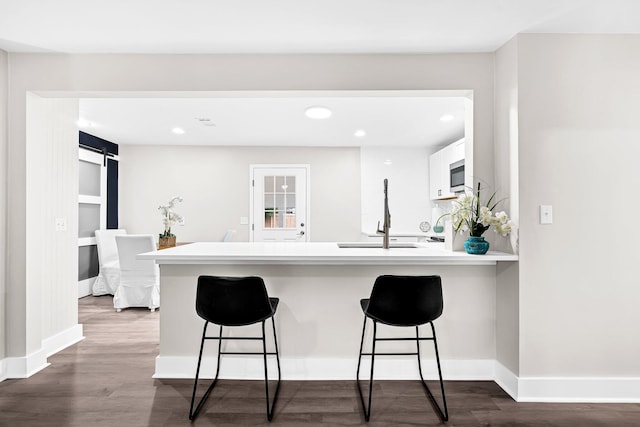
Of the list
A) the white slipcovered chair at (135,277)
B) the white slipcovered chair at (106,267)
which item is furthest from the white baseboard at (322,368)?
the white slipcovered chair at (106,267)

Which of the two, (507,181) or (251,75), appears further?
(251,75)

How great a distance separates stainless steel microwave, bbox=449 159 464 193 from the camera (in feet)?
15.3

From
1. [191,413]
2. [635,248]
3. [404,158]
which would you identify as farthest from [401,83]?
[404,158]

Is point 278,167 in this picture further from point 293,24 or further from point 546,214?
point 546,214

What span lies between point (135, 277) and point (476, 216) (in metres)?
3.74

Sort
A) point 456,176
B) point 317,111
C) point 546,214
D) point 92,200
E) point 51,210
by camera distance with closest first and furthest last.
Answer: point 546,214 → point 51,210 → point 317,111 → point 456,176 → point 92,200

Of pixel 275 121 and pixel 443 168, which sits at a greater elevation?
pixel 275 121

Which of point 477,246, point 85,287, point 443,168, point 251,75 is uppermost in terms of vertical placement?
point 251,75

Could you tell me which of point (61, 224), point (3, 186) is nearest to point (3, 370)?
point (61, 224)

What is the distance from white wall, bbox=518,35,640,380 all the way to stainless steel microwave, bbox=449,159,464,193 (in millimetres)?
2247

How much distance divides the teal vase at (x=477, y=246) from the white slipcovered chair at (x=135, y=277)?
3408 mm

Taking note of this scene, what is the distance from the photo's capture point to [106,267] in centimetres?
498

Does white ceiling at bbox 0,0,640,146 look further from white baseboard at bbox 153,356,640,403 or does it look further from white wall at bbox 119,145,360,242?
white wall at bbox 119,145,360,242

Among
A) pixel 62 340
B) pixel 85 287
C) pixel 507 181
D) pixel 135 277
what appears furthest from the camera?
pixel 85 287
